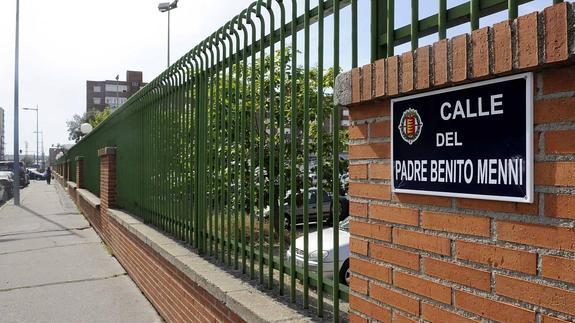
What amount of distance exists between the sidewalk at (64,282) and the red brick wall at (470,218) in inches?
154

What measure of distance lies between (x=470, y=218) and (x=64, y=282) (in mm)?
6842

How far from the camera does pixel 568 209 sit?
4.54 feet

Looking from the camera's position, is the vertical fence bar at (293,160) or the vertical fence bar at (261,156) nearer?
the vertical fence bar at (293,160)

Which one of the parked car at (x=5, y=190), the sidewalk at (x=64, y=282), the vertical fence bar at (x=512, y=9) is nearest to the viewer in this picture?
the vertical fence bar at (x=512, y=9)

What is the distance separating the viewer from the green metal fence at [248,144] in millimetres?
2518

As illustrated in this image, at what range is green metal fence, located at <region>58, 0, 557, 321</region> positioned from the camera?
252 cm

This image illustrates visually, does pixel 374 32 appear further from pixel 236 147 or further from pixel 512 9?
pixel 236 147

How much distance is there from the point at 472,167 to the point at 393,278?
588mm

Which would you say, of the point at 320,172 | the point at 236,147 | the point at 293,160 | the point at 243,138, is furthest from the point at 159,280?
the point at 320,172

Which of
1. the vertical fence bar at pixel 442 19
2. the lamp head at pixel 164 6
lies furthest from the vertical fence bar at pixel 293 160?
the lamp head at pixel 164 6

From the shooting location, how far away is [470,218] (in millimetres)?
1673

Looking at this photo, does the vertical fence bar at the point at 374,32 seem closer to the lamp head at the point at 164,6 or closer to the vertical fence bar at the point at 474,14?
the vertical fence bar at the point at 474,14

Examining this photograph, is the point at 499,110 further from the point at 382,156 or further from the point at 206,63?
the point at 206,63

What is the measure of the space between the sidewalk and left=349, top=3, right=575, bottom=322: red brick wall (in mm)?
3907
